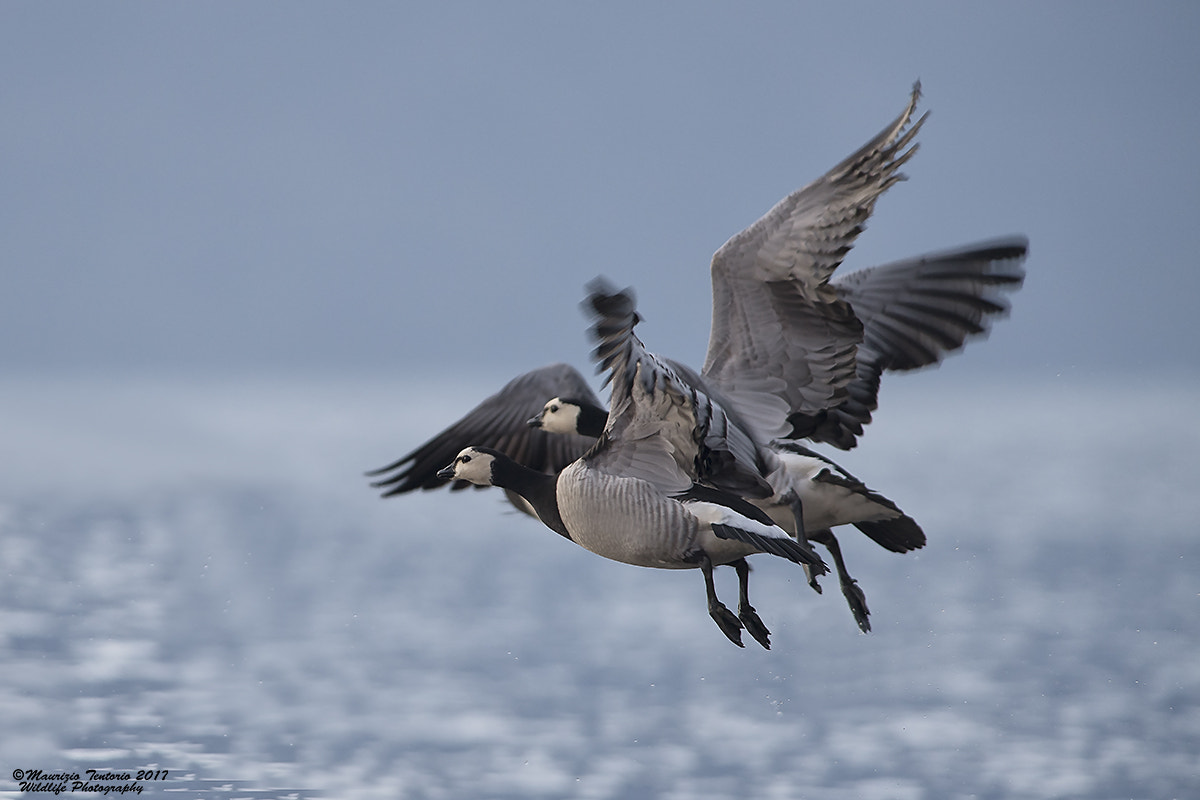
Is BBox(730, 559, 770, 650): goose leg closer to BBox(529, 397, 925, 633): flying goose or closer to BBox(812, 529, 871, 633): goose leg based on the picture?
BBox(529, 397, 925, 633): flying goose

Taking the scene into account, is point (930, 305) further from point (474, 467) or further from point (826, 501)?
point (474, 467)

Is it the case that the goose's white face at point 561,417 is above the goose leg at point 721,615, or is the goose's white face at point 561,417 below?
above

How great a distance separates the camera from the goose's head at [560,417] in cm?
751

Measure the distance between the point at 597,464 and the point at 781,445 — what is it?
138 centimetres

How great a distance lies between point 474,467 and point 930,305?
286cm

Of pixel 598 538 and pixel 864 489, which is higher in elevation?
pixel 864 489

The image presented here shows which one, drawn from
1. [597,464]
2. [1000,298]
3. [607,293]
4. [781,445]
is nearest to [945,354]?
[1000,298]

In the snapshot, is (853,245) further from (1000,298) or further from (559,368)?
(559,368)

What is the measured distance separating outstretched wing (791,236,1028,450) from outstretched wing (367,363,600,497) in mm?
1588

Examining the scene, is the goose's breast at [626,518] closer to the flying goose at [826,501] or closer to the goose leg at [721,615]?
the goose leg at [721,615]

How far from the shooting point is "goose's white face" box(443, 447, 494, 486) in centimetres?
707

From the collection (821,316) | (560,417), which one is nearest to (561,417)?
(560,417)

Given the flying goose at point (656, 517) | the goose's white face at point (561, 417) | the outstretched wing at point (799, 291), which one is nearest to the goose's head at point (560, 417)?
the goose's white face at point (561, 417)

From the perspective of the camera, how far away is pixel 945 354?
8.19 meters
